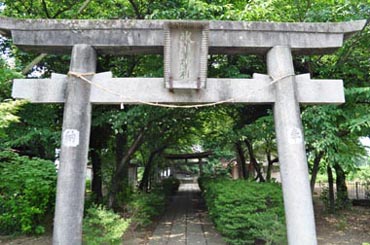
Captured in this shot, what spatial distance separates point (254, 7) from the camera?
A: 21.3ft

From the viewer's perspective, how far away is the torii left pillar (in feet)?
14.5

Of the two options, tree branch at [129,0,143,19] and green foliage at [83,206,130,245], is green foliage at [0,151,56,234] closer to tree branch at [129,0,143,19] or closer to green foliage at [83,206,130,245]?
green foliage at [83,206,130,245]

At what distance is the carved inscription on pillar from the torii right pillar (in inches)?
46.9

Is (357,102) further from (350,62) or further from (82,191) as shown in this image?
(82,191)

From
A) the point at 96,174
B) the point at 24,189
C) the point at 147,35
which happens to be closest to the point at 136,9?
the point at 147,35

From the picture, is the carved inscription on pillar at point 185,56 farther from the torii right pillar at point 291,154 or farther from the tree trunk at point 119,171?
the tree trunk at point 119,171

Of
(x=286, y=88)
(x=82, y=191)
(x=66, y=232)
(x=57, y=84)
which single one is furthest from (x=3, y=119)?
(x=286, y=88)

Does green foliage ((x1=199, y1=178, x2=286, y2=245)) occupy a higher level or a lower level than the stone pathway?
higher

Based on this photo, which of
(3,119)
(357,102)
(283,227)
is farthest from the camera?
(357,102)

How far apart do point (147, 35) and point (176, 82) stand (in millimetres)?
922

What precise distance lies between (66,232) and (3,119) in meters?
1.73

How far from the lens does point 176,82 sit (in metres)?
4.67

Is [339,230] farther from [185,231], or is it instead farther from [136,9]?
[136,9]

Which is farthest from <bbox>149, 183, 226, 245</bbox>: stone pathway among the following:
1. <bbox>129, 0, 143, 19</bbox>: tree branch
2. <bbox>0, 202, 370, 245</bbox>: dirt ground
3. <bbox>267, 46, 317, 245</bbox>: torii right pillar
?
<bbox>129, 0, 143, 19</bbox>: tree branch
